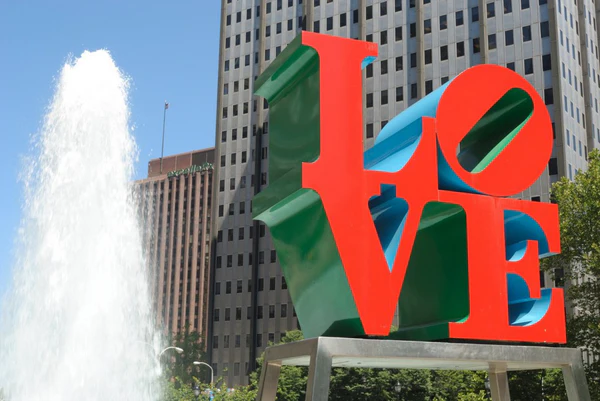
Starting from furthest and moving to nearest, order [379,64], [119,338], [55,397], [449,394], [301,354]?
[379,64] → [449,394] → [119,338] → [55,397] → [301,354]

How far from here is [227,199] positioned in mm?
80062

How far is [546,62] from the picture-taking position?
2330 inches

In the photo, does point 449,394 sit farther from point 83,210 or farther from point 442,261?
point 442,261

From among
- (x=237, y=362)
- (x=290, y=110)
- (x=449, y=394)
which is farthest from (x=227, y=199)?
(x=290, y=110)

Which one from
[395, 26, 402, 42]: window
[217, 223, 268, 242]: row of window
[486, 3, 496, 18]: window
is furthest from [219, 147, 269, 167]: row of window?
[486, 3, 496, 18]: window

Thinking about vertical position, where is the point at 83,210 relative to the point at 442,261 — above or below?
above

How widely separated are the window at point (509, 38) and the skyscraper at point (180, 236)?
6268 centimetres

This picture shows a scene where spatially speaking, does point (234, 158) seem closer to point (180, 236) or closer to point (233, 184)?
point (233, 184)

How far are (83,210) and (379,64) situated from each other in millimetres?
49786

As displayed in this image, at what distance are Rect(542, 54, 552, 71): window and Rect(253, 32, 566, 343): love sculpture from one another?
48873mm

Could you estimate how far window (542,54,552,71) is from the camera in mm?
59031

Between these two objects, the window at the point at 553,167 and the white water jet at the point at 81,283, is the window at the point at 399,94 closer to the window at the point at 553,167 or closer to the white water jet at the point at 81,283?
the window at the point at 553,167

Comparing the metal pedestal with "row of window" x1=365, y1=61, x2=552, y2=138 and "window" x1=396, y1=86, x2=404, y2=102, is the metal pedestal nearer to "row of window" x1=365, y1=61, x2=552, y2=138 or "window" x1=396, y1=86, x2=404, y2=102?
"row of window" x1=365, y1=61, x2=552, y2=138

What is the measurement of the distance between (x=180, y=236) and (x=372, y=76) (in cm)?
5811
